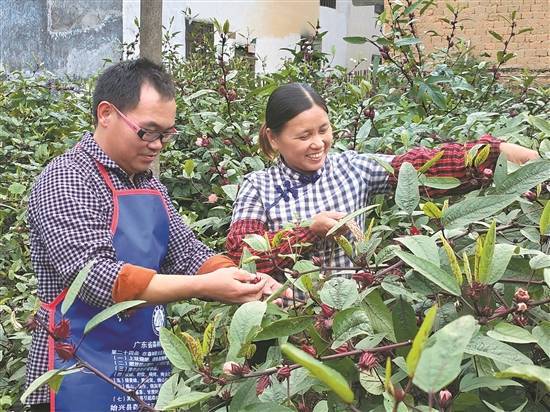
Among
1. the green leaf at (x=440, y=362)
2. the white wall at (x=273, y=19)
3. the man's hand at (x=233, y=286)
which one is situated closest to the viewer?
the green leaf at (x=440, y=362)

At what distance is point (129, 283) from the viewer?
162 cm

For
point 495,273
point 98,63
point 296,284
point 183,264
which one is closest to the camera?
point 495,273

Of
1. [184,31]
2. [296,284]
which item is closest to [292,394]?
[296,284]

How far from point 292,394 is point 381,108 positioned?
91.8 inches

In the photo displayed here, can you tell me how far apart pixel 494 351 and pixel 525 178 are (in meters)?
0.46

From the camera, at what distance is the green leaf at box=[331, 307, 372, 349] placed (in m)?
1.20

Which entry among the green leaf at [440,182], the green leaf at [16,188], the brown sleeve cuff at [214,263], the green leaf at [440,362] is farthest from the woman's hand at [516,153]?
the green leaf at [16,188]

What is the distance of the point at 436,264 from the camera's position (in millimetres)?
1164

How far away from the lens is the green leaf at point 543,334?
1088 millimetres

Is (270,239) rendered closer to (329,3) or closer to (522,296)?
(522,296)

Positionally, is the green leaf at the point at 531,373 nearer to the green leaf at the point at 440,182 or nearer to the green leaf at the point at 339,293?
the green leaf at the point at 339,293

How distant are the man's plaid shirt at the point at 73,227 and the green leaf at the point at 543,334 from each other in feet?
2.81

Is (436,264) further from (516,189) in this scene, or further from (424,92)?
(424,92)

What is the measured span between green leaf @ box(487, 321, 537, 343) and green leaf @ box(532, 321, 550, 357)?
19mm
